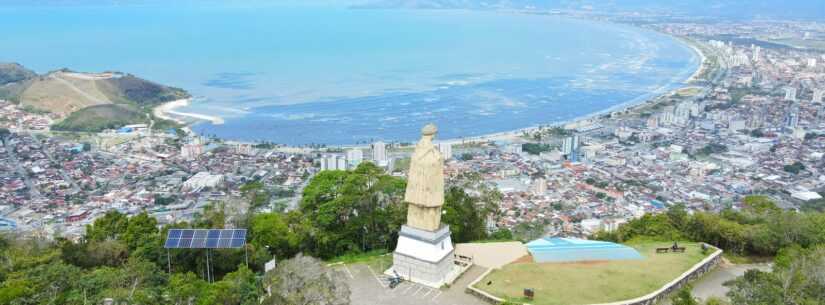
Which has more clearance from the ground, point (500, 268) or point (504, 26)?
point (504, 26)

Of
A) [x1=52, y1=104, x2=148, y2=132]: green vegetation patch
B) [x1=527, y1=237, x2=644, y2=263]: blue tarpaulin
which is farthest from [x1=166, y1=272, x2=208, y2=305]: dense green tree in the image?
[x1=52, y1=104, x2=148, y2=132]: green vegetation patch

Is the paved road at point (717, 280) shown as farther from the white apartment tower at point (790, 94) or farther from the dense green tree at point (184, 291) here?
the white apartment tower at point (790, 94)

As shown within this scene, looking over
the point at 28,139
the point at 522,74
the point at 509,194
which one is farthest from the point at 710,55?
the point at 28,139

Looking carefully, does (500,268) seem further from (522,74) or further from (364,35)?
(364,35)

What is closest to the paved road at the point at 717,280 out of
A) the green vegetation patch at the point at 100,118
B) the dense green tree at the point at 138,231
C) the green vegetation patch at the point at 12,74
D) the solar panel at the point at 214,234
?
the solar panel at the point at 214,234

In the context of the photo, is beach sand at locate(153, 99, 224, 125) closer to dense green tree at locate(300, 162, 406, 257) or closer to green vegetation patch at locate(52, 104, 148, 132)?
green vegetation patch at locate(52, 104, 148, 132)

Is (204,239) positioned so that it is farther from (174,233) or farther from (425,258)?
(425,258)

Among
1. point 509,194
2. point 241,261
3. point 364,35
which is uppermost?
point 364,35
